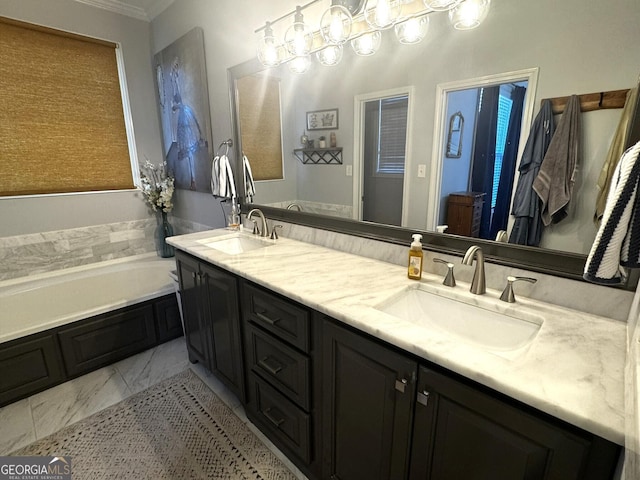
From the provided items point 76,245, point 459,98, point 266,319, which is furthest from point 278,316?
point 76,245

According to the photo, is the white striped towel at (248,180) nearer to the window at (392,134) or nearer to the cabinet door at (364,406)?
the window at (392,134)

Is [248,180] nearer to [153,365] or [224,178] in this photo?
[224,178]

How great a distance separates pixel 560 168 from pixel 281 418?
1471 millimetres

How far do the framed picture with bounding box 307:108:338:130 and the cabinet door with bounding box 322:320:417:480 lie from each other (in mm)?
1050

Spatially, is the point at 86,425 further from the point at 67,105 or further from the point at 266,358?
the point at 67,105

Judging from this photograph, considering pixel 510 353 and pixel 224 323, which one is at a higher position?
pixel 510 353

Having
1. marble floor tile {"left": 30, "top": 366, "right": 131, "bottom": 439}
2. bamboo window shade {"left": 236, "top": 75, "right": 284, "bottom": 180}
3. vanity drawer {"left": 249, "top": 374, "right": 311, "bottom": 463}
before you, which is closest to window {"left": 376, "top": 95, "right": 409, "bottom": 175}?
bamboo window shade {"left": 236, "top": 75, "right": 284, "bottom": 180}

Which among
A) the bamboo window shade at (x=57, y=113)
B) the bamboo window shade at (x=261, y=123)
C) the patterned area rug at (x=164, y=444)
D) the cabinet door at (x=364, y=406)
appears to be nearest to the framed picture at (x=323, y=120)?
the bamboo window shade at (x=261, y=123)

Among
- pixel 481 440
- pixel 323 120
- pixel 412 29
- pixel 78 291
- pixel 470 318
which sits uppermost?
pixel 412 29

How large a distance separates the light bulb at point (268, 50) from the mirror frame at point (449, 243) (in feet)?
0.32

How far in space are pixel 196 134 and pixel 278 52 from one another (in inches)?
44.9

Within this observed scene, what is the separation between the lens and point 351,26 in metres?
1.43

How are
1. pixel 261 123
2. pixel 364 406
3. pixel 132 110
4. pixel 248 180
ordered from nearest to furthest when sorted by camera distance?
pixel 364 406, pixel 261 123, pixel 248 180, pixel 132 110

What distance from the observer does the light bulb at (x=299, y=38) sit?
5.19 ft
